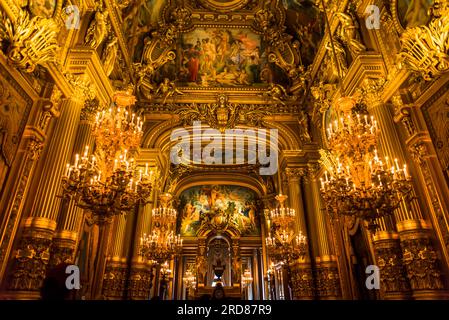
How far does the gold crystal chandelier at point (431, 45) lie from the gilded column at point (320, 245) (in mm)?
6308

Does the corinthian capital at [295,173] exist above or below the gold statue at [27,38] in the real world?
above

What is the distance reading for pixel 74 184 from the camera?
4.58 metres

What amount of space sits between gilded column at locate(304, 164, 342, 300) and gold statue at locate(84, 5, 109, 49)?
27.8 ft

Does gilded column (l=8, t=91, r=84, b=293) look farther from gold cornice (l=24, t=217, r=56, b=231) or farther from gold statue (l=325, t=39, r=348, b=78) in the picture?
gold statue (l=325, t=39, r=348, b=78)

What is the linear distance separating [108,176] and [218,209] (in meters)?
16.9

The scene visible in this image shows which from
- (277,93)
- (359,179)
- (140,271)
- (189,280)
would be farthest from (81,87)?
(189,280)

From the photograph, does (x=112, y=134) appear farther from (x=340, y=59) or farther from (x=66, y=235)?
(x=340, y=59)

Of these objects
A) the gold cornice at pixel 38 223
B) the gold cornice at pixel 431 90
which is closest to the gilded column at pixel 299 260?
the gold cornice at pixel 431 90

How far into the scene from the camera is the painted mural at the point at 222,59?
1309 centimetres

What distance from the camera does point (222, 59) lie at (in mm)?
13305

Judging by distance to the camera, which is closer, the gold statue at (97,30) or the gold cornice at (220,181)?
the gold statue at (97,30)

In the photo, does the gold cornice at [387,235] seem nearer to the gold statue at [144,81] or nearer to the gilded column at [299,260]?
the gilded column at [299,260]

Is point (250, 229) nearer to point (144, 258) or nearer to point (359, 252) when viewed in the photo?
point (144, 258)

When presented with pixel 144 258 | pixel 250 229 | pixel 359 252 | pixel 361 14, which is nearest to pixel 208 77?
pixel 361 14
